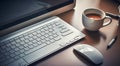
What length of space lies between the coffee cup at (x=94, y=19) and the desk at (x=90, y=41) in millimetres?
28

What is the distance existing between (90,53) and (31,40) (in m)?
0.23

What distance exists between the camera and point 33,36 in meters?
0.88

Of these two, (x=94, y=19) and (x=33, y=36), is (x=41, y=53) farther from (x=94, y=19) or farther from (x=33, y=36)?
(x=94, y=19)

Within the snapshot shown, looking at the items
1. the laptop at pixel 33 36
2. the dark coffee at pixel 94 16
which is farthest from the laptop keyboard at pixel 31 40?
the dark coffee at pixel 94 16

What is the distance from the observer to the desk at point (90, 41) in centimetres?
81

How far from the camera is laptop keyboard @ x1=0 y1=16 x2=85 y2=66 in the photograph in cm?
80

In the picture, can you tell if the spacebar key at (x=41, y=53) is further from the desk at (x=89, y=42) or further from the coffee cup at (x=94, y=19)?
the coffee cup at (x=94, y=19)

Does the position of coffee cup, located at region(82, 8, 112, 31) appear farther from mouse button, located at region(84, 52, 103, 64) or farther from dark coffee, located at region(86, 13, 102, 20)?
mouse button, located at region(84, 52, 103, 64)

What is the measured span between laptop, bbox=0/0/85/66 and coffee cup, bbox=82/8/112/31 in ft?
0.16

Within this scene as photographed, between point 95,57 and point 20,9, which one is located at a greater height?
point 20,9

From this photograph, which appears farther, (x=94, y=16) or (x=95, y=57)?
(x=94, y=16)

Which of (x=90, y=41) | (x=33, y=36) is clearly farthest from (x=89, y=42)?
(x=33, y=36)

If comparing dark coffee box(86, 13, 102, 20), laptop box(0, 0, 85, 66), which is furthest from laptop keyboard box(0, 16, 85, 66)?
dark coffee box(86, 13, 102, 20)

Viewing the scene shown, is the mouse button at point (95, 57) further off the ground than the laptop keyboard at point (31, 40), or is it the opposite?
the laptop keyboard at point (31, 40)
